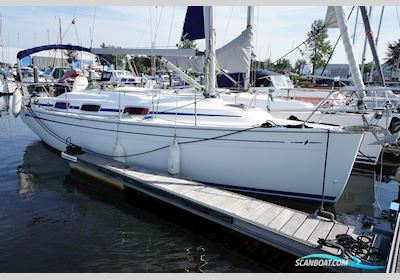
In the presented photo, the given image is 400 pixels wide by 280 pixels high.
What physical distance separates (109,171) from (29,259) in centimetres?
300

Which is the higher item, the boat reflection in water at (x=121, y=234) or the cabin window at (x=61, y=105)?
the cabin window at (x=61, y=105)

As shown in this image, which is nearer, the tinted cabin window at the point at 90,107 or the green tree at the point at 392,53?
the tinted cabin window at the point at 90,107

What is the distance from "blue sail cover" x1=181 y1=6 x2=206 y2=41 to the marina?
36mm

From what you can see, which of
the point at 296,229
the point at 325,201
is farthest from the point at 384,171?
the point at 296,229

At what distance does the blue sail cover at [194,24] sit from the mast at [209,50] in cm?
22

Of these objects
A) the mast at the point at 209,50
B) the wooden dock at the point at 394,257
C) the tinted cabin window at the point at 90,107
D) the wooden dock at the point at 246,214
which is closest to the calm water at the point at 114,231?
the wooden dock at the point at 246,214

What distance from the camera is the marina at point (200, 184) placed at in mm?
5562

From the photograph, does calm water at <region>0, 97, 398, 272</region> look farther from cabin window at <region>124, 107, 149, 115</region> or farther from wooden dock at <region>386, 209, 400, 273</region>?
cabin window at <region>124, 107, 149, 115</region>

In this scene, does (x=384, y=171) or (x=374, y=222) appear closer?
Result: (x=374, y=222)

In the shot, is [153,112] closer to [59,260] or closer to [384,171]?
[59,260]

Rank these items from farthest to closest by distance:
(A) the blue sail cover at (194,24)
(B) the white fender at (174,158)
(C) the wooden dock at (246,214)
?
(A) the blue sail cover at (194,24), (B) the white fender at (174,158), (C) the wooden dock at (246,214)

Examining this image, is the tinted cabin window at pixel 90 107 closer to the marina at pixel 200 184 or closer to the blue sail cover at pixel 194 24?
the marina at pixel 200 184

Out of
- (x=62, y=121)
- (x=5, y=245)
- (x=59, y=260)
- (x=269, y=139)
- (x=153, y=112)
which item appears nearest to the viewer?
(x=59, y=260)

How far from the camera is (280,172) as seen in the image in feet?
23.9
